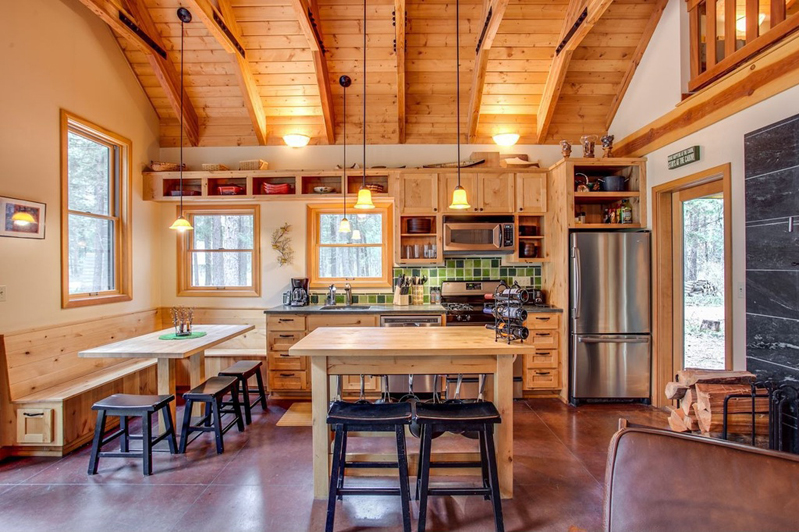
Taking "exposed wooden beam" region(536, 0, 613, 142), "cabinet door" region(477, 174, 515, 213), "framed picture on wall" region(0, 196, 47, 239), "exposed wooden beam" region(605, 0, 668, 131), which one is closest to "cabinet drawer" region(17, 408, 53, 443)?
"framed picture on wall" region(0, 196, 47, 239)

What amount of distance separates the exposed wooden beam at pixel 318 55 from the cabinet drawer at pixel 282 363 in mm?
2589

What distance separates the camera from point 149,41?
147 inches

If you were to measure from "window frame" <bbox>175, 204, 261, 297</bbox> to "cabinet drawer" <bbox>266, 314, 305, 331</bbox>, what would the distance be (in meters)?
0.76

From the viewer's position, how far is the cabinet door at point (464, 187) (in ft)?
14.0

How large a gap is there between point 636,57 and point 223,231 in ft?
16.8

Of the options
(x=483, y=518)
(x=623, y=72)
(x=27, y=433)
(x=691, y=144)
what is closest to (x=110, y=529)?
(x=27, y=433)

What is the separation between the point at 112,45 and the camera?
391 cm

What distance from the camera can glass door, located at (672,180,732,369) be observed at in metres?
3.22

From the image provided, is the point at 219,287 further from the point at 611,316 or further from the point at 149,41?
the point at 611,316

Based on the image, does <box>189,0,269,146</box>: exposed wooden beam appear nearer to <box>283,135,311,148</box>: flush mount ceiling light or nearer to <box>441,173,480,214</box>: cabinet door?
<box>283,135,311,148</box>: flush mount ceiling light

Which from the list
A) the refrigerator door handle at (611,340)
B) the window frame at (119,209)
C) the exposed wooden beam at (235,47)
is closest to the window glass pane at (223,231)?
the window frame at (119,209)

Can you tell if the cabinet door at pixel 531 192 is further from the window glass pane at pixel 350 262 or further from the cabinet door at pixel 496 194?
the window glass pane at pixel 350 262

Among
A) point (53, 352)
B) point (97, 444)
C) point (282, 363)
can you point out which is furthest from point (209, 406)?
point (53, 352)

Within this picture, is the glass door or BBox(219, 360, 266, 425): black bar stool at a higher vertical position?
the glass door
